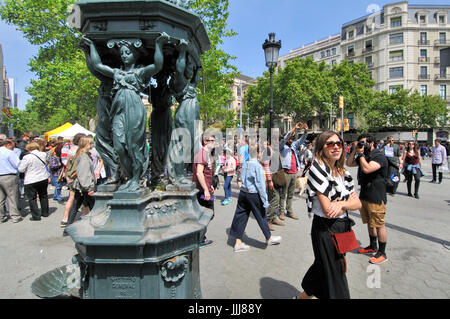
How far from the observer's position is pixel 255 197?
14.9ft

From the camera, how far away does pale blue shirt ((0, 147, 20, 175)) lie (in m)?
6.02

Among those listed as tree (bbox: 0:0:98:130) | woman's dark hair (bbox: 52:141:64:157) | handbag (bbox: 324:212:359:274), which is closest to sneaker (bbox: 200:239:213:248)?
handbag (bbox: 324:212:359:274)

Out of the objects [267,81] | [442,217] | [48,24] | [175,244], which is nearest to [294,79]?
[267,81]

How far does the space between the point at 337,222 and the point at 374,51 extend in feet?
190

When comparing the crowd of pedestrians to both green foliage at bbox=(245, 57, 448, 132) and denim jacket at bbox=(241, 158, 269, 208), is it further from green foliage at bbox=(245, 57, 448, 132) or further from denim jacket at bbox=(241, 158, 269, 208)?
green foliage at bbox=(245, 57, 448, 132)

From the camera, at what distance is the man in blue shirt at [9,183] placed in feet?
19.9

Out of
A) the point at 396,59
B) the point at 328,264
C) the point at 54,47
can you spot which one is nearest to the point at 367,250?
the point at 328,264

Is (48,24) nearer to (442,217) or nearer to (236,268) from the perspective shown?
(236,268)

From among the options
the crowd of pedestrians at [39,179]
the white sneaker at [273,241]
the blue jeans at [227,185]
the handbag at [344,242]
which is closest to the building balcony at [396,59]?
the blue jeans at [227,185]

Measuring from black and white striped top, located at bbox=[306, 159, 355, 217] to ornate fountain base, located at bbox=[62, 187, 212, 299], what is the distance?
1068 mm

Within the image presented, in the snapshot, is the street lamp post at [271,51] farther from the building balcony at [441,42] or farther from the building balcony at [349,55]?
the building balcony at [349,55]

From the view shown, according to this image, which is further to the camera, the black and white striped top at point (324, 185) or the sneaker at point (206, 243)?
the sneaker at point (206, 243)

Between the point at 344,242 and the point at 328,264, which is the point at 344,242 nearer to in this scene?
the point at 344,242

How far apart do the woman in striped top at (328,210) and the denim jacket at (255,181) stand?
1.93 m
